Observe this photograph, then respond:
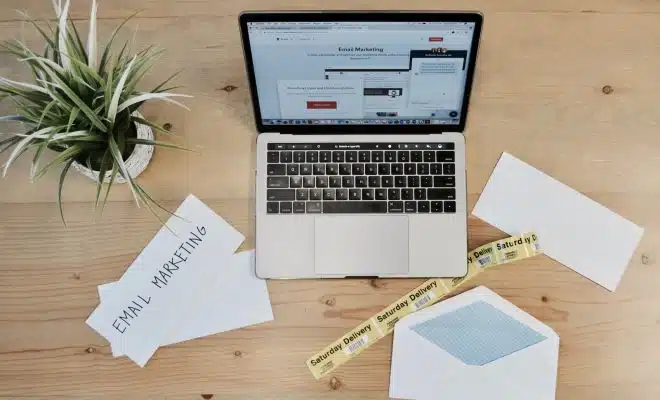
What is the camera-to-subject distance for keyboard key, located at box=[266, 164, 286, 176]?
91cm

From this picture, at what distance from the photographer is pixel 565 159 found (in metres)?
0.94

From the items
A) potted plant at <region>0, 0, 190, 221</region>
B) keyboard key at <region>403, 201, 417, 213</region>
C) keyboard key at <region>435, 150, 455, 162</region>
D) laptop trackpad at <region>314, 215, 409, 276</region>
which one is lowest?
laptop trackpad at <region>314, 215, 409, 276</region>

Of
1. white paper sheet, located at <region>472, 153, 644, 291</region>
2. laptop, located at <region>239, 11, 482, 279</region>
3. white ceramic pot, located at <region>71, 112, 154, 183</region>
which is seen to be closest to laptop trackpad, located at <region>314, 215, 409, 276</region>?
laptop, located at <region>239, 11, 482, 279</region>

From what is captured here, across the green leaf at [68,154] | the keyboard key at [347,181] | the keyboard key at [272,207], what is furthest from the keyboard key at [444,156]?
the green leaf at [68,154]

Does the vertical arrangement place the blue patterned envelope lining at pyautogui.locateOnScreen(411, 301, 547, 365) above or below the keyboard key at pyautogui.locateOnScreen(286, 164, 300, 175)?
below

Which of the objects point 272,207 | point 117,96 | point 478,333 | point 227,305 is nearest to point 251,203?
point 272,207

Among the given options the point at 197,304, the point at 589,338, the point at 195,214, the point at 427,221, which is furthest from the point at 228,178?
the point at 589,338

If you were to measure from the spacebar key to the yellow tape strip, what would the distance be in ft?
0.39

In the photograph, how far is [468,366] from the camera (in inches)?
35.0

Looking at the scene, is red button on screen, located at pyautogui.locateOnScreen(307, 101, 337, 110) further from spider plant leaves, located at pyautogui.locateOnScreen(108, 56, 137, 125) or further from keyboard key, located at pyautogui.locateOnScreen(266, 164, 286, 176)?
spider plant leaves, located at pyautogui.locateOnScreen(108, 56, 137, 125)

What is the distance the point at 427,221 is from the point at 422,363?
0.61 ft

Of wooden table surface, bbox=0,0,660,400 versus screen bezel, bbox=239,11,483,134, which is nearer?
screen bezel, bbox=239,11,483,134

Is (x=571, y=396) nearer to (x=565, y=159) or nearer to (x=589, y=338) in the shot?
(x=589, y=338)

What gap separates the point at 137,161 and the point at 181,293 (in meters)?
0.18
